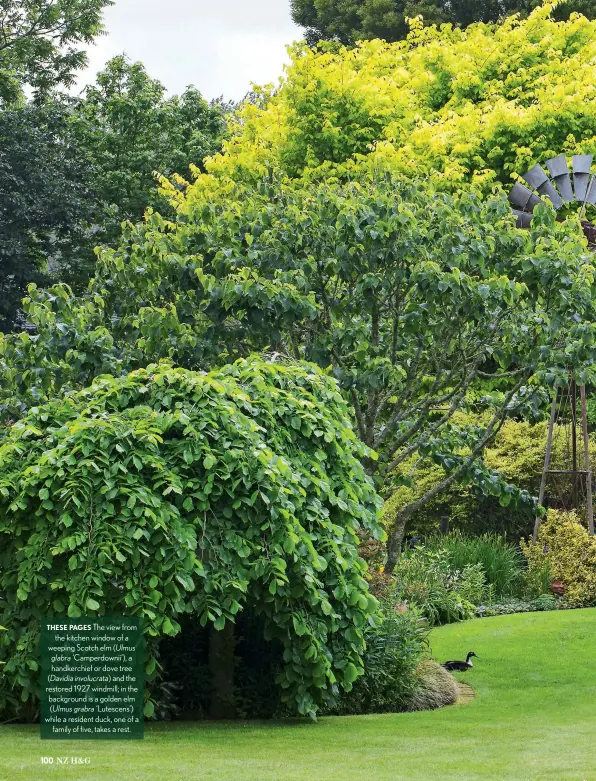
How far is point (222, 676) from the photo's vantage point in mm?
8281

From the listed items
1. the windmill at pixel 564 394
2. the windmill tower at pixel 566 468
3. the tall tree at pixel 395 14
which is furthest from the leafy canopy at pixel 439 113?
the tall tree at pixel 395 14

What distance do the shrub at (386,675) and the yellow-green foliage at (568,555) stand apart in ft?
18.9

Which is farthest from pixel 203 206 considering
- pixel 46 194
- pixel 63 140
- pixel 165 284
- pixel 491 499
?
pixel 63 140

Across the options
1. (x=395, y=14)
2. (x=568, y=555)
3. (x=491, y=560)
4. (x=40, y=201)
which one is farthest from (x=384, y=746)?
(x=395, y=14)

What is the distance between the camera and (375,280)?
9422 mm

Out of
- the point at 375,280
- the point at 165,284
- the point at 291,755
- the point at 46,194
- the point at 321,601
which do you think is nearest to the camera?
A: the point at 291,755

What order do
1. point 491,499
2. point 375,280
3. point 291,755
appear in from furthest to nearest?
point 491,499, point 375,280, point 291,755

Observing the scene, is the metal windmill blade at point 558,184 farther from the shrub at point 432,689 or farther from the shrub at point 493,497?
the shrub at point 432,689

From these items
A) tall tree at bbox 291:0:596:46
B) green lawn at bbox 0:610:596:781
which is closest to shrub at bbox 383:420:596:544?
green lawn at bbox 0:610:596:781

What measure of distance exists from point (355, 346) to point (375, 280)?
0.62 metres

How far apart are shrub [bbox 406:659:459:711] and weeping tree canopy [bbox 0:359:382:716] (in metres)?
1.11

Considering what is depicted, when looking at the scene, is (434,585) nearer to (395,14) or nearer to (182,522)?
(182,522)

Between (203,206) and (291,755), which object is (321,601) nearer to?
(291,755)

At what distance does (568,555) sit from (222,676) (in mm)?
7617
